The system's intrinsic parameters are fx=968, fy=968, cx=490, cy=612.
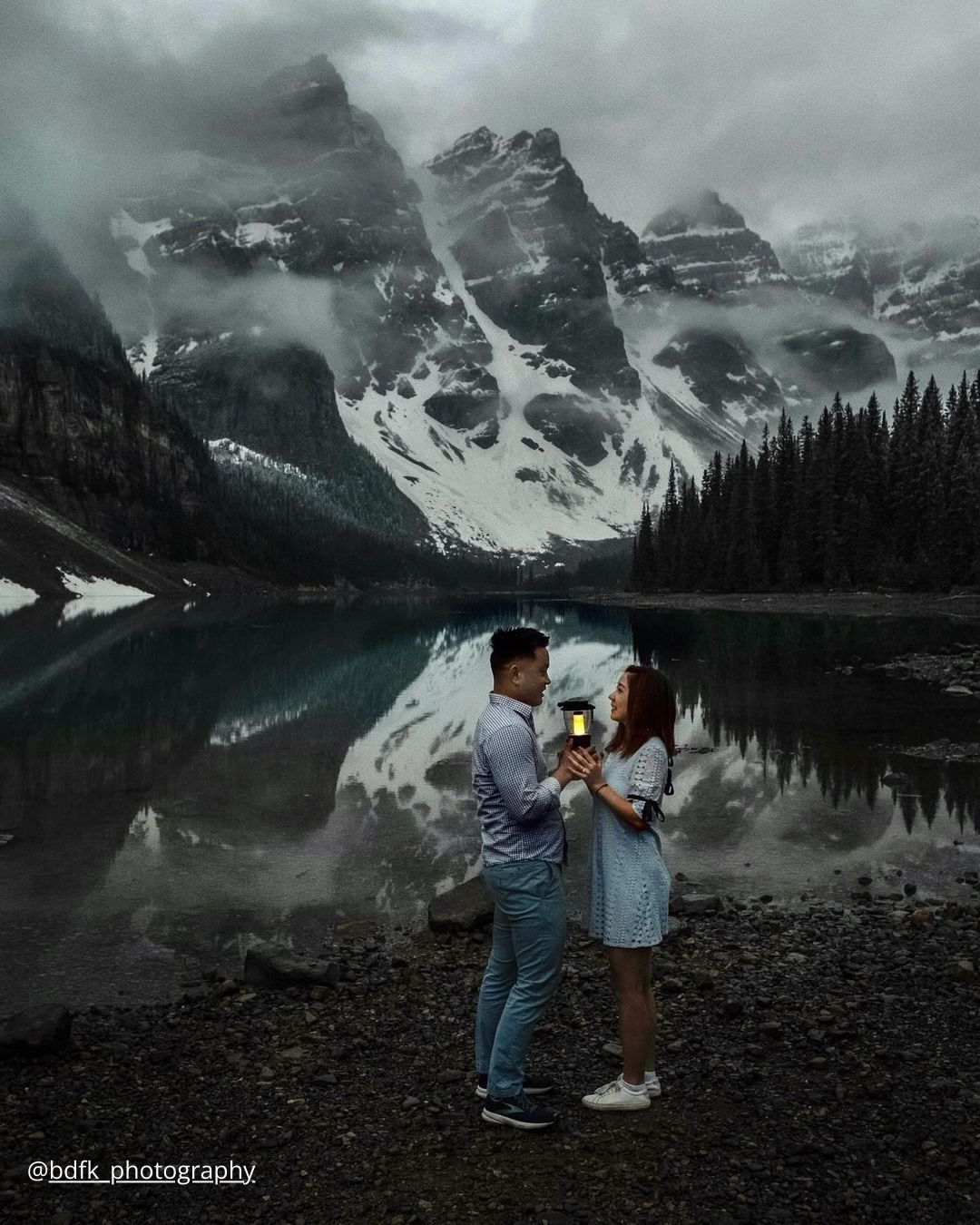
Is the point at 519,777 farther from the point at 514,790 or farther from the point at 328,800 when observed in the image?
the point at 328,800

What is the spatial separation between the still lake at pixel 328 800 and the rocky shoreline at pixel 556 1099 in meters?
2.04

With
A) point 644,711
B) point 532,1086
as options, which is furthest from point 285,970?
point 644,711

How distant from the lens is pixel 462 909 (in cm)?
1228

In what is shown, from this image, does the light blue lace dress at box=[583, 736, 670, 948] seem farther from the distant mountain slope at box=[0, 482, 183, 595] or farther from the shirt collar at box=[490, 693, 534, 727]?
the distant mountain slope at box=[0, 482, 183, 595]

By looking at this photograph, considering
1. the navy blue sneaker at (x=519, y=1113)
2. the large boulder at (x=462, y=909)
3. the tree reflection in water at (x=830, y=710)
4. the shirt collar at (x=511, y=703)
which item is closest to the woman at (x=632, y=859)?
the navy blue sneaker at (x=519, y=1113)

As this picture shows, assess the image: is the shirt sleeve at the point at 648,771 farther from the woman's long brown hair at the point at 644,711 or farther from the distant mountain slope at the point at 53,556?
the distant mountain slope at the point at 53,556

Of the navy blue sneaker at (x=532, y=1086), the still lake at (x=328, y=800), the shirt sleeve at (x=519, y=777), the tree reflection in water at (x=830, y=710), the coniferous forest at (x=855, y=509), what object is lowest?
the still lake at (x=328, y=800)

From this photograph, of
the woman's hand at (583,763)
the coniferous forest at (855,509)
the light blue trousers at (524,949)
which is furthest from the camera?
the coniferous forest at (855,509)

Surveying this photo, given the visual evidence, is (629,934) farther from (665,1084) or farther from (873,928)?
(873,928)

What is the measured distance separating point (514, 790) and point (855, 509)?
113m

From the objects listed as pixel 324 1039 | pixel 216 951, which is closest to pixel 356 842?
pixel 216 951

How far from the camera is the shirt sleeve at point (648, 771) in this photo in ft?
23.2

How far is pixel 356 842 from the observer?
16859 millimetres

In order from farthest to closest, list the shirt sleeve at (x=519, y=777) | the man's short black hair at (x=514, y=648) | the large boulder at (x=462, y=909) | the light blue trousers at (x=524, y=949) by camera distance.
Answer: the large boulder at (x=462, y=909) → the man's short black hair at (x=514, y=648) → the light blue trousers at (x=524, y=949) → the shirt sleeve at (x=519, y=777)
